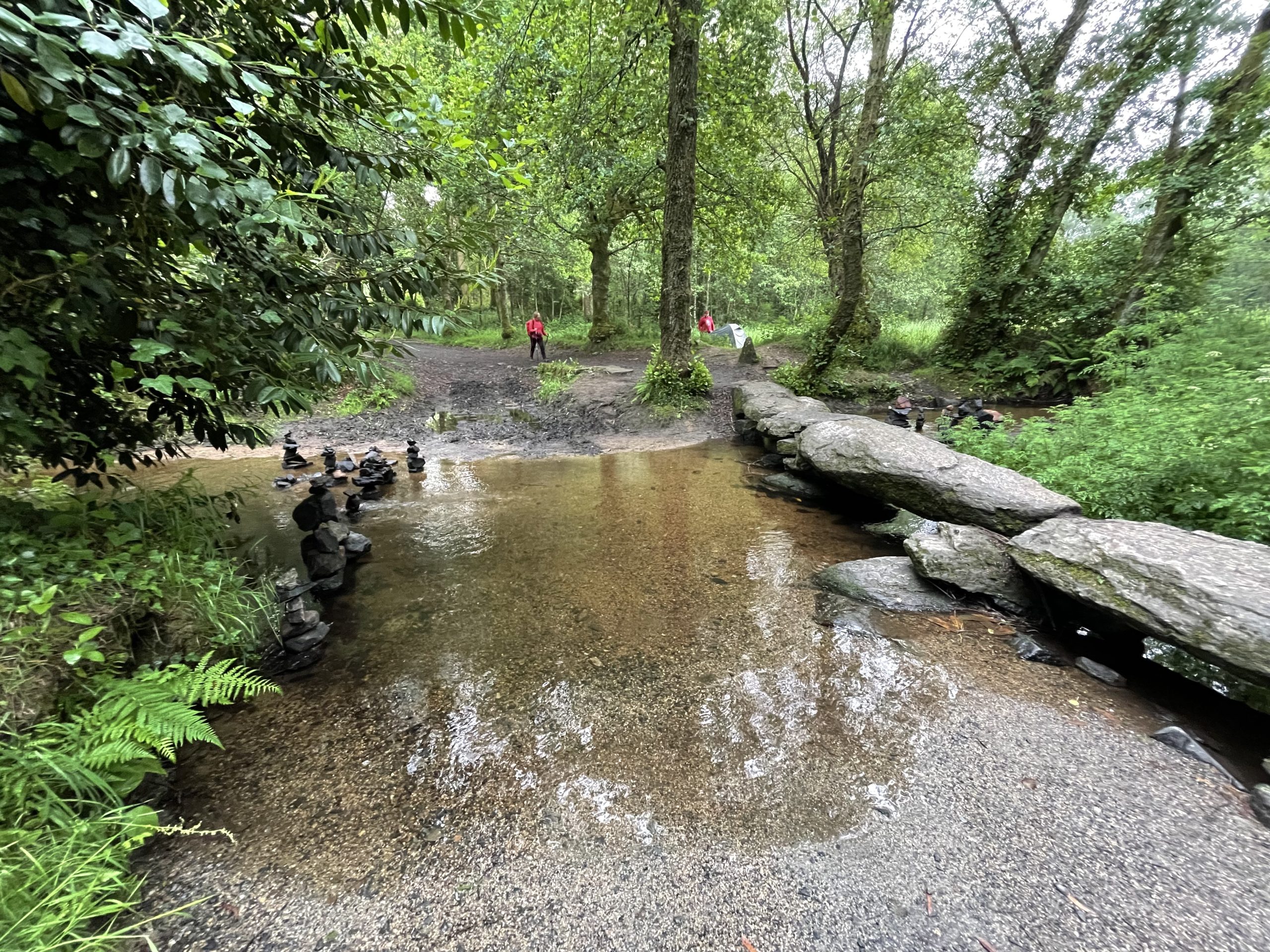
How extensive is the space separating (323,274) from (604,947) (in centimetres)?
329

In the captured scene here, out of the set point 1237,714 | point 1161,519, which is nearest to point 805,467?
point 1161,519

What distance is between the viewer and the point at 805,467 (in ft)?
21.5

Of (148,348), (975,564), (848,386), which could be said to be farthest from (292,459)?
(848,386)

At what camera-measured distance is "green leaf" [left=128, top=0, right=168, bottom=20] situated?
1.32 meters

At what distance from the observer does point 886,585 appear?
400cm

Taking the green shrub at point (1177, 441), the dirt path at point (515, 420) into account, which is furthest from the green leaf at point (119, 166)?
the dirt path at point (515, 420)

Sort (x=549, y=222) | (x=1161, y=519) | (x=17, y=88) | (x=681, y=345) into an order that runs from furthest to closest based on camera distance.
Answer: (x=549, y=222)
(x=681, y=345)
(x=1161, y=519)
(x=17, y=88)

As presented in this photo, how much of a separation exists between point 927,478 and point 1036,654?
178 cm

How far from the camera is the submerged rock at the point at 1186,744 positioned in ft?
7.90

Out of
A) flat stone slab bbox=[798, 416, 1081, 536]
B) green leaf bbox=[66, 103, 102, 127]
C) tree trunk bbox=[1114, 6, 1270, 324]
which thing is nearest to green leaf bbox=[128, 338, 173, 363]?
green leaf bbox=[66, 103, 102, 127]

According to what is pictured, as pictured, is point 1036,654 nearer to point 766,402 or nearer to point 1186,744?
point 1186,744

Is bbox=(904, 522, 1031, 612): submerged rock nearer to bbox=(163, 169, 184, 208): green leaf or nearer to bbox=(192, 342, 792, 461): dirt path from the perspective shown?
bbox=(163, 169, 184, 208): green leaf

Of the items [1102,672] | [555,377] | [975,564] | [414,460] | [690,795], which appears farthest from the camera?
[555,377]

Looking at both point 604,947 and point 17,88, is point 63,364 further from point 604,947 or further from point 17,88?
point 604,947
